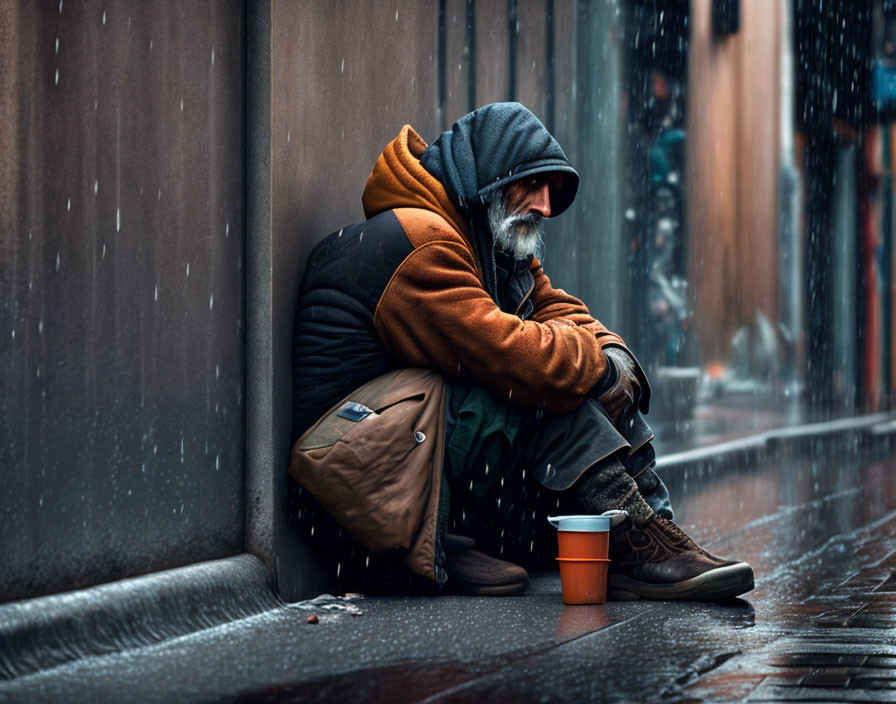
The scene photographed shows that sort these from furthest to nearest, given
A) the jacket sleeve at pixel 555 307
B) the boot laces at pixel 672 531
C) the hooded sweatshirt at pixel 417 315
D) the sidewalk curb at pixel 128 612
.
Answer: the jacket sleeve at pixel 555 307 → the boot laces at pixel 672 531 → the hooded sweatshirt at pixel 417 315 → the sidewalk curb at pixel 128 612

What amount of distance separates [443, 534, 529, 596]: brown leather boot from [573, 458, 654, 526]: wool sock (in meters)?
0.35

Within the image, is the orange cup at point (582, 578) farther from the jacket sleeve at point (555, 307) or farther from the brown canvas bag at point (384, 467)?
the jacket sleeve at point (555, 307)

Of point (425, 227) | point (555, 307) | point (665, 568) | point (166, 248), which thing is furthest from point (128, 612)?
point (555, 307)

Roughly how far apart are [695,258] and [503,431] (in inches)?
189

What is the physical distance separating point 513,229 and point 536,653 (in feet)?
5.33

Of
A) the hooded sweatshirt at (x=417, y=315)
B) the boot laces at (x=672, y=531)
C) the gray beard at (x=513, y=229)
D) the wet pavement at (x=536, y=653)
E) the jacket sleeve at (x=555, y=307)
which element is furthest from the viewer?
the jacket sleeve at (x=555, y=307)

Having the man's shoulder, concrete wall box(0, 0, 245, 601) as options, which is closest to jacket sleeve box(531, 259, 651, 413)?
the man's shoulder

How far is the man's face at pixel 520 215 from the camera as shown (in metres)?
4.33

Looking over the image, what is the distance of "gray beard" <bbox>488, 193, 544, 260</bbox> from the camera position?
432cm

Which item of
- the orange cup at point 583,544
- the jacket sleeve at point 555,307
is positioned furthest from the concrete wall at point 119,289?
the jacket sleeve at point 555,307

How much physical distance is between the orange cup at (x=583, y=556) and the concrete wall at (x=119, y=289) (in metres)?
0.93

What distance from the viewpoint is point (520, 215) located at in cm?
436

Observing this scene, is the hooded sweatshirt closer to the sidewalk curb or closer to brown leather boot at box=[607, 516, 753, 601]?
brown leather boot at box=[607, 516, 753, 601]

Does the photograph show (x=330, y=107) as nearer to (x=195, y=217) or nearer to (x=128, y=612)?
(x=195, y=217)
